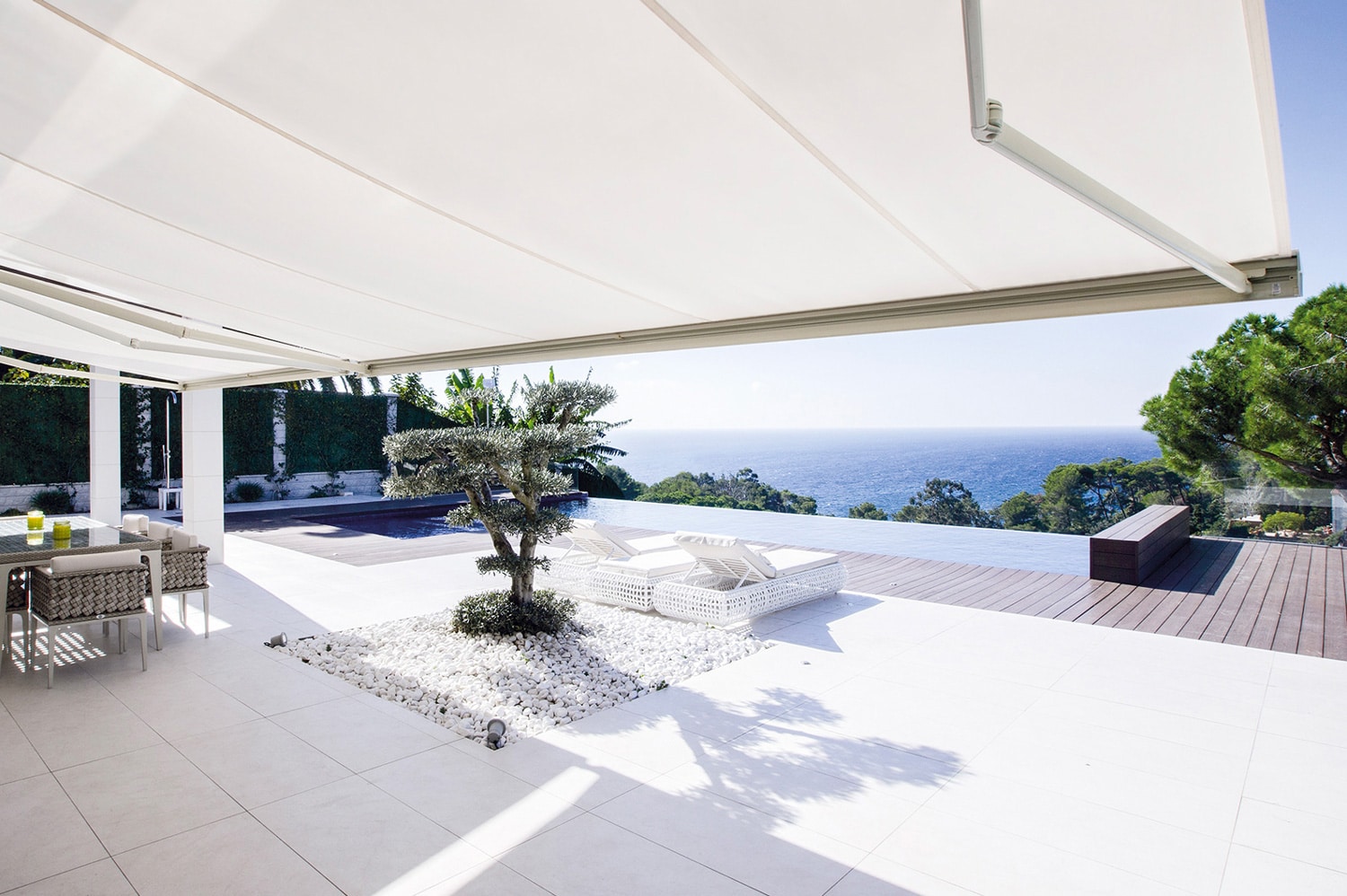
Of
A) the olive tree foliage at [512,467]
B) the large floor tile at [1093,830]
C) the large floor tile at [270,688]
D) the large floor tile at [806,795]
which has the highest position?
the olive tree foliage at [512,467]

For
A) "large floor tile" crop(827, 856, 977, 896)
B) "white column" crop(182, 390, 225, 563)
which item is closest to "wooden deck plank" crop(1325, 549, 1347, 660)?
"large floor tile" crop(827, 856, 977, 896)

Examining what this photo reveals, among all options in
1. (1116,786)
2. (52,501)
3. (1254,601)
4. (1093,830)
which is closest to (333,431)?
(52,501)

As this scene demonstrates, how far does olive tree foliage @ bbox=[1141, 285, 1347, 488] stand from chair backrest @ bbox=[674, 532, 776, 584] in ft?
31.7

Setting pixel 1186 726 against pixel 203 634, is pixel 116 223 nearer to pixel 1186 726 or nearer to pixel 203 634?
pixel 203 634

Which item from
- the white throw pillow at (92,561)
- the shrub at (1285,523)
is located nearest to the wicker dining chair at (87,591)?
the white throw pillow at (92,561)

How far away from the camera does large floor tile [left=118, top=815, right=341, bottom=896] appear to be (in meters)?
3.28

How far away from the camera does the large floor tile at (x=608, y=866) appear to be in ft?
10.9

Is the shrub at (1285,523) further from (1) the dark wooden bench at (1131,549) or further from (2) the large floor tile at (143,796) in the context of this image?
(2) the large floor tile at (143,796)

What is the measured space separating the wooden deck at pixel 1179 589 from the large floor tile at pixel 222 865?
24.7ft

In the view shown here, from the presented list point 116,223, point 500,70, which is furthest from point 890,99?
point 116,223

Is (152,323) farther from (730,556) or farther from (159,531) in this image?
(730,556)

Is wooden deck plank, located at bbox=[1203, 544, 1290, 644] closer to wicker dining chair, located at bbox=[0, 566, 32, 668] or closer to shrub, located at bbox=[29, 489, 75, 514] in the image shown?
wicker dining chair, located at bbox=[0, 566, 32, 668]

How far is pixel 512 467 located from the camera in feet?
24.6

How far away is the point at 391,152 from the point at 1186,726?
20.2 ft
